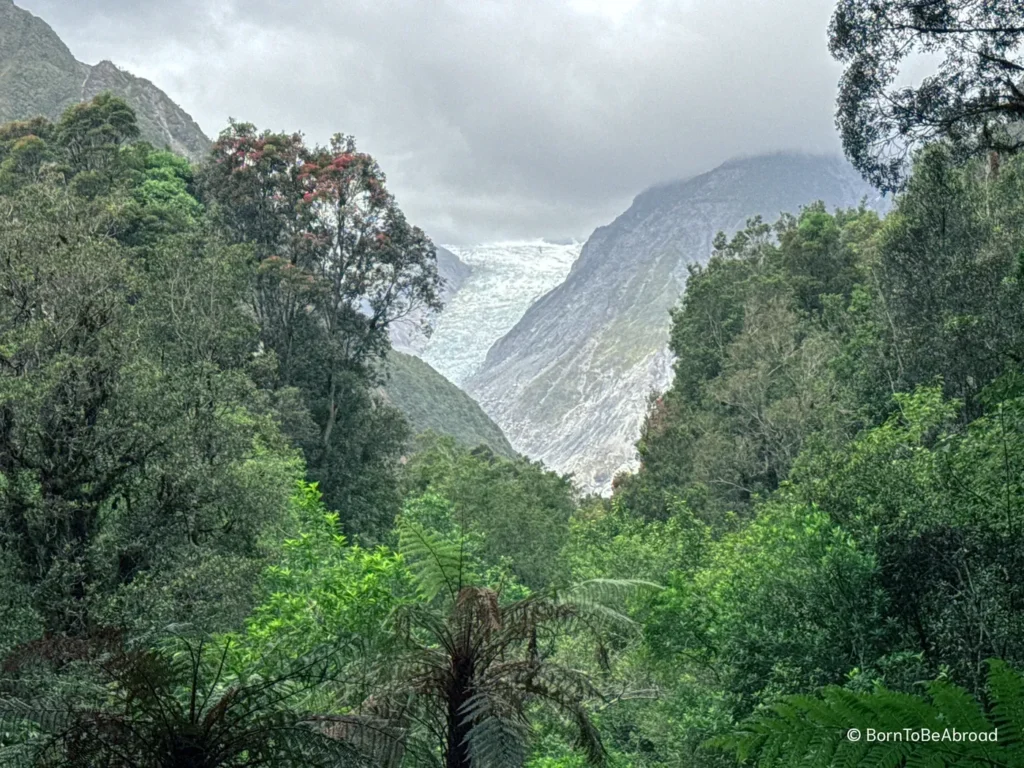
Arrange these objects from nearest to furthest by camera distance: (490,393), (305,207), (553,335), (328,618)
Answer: (328,618), (305,207), (490,393), (553,335)

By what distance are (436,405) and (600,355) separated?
231ft

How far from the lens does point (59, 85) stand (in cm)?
7700

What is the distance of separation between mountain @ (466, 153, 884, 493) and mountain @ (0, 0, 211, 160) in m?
54.9

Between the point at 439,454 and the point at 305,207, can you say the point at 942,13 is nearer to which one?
the point at 305,207

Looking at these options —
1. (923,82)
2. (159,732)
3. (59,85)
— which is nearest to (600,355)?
(59,85)

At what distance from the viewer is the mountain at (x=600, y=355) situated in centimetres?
12888

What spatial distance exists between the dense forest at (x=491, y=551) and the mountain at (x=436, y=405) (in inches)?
1971

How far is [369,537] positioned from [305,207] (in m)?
11.3

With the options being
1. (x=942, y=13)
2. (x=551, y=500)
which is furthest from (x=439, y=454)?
(x=942, y=13)

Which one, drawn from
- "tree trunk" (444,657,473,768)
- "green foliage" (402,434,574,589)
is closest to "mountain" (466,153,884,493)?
"green foliage" (402,434,574,589)

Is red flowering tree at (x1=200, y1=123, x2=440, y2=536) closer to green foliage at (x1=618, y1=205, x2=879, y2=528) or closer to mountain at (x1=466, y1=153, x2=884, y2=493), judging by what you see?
Answer: green foliage at (x1=618, y1=205, x2=879, y2=528)

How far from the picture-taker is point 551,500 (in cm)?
3734

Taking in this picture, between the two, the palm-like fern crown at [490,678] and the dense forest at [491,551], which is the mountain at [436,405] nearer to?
the dense forest at [491,551]

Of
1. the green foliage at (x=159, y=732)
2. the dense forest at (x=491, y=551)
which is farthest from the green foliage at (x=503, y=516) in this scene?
the green foliage at (x=159, y=732)
